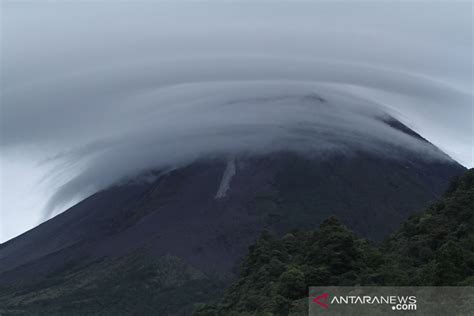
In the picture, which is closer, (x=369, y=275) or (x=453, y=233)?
(x=369, y=275)

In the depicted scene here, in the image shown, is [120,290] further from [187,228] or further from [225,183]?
[225,183]

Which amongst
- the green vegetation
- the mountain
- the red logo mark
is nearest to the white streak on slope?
the mountain

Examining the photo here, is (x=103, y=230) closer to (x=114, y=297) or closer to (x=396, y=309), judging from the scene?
(x=114, y=297)

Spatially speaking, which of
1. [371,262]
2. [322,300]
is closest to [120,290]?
[371,262]

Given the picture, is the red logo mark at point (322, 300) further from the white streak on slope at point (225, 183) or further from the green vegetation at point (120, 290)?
the white streak on slope at point (225, 183)

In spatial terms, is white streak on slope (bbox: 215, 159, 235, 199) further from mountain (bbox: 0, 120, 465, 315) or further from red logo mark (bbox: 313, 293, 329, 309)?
red logo mark (bbox: 313, 293, 329, 309)

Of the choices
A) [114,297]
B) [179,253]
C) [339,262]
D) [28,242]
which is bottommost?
[339,262]

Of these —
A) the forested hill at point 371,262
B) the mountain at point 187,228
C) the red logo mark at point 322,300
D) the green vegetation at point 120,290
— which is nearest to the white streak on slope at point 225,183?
the mountain at point 187,228

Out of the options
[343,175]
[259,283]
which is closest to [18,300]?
[343,175]
